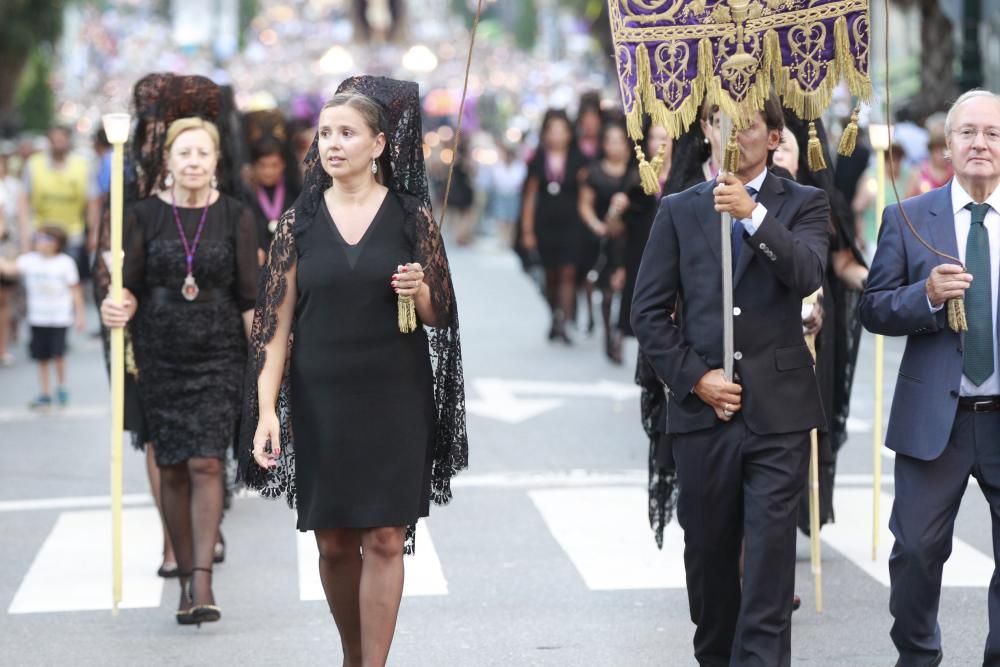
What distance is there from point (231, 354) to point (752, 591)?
9.87 feet

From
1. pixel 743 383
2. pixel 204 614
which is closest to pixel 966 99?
pixel 743 383

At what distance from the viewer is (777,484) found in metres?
5.78

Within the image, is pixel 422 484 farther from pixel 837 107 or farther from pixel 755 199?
pixel 837 107

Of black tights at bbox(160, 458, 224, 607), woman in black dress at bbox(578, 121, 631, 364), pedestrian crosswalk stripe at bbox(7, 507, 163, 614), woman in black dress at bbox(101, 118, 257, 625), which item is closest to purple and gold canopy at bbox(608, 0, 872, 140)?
woman in black dress at bbox(101, 118, 257, 625)

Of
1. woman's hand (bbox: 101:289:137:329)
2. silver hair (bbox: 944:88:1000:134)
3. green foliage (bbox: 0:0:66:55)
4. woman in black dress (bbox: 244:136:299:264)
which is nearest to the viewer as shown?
silver hair (bbox: 944:88:1000:134)

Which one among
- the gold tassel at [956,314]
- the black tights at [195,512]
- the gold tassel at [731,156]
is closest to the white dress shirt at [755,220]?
the gold tassel at [731,156]

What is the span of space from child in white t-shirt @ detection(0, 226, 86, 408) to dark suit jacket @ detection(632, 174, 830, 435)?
29.4 feet

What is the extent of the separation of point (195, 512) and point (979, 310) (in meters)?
3.32


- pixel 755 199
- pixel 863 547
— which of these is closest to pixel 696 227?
pixel 755 199

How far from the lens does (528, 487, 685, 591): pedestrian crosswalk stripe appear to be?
27.2ft

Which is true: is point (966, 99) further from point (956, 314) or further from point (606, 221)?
point (606, 221)

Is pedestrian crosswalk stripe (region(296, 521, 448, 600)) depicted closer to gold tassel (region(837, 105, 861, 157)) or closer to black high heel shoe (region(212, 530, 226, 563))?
black high heel shoe (region(212, 530, 226, 563))

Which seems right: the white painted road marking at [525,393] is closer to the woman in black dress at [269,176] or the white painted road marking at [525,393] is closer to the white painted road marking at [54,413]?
the white painted road marking at [54,413]

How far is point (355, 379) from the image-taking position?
5910 mm
